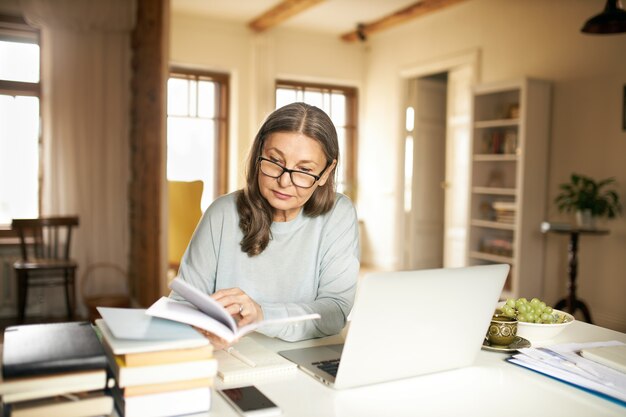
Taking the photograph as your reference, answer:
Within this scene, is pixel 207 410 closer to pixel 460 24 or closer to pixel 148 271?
pixel 148 271

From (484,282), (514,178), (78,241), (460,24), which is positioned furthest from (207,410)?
(460,24)

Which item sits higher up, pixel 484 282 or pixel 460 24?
pixel 460 24

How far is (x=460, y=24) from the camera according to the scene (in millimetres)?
6199

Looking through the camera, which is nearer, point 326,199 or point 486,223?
point 326,199

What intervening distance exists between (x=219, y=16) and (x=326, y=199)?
5379mm

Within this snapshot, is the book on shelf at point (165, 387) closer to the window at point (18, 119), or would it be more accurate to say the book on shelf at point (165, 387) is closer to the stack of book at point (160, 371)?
the stack of book at point (160, 371)

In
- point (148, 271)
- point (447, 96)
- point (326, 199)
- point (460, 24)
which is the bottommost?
point (148, 271)

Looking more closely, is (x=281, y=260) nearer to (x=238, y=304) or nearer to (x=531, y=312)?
(x=238, y=304)

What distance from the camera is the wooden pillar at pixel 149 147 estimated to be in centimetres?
445

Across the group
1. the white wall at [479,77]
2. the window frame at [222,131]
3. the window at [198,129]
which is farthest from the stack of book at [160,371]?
the window frame at [222,131]

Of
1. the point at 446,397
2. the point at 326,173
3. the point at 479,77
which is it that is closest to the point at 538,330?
the point at 446,397

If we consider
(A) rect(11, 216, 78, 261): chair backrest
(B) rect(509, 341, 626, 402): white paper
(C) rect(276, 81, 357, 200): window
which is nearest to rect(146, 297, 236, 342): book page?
(B) rect(509, 341, 626, 402): white paper

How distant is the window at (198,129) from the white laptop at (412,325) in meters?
5.63

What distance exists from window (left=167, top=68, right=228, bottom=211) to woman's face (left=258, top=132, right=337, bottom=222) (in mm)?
5095
